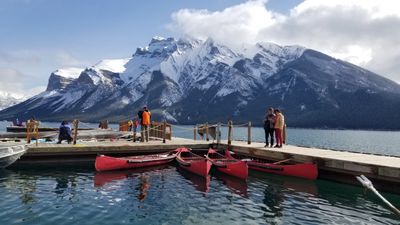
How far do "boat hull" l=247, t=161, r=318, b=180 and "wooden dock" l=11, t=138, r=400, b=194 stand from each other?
60 cm

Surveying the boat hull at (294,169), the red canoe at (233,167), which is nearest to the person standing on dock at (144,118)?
the red canoe at (233,167)

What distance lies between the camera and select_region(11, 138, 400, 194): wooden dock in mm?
19219

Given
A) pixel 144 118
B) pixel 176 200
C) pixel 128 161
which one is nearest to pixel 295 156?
pixel 176 200

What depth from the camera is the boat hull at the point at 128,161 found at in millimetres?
24438

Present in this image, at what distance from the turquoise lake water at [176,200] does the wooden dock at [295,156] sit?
81cm

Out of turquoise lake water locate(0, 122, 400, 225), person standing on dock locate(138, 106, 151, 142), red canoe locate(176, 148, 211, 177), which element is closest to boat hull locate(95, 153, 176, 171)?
turquoise lake water locate(0, 122, 400, 225)

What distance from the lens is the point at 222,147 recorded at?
1224 inches

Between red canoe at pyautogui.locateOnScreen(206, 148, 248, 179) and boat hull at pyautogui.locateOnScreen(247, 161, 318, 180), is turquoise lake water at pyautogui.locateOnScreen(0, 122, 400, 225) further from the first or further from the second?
red canoe at pyautogui.locateOnScreen(206, 148, 248, 179)

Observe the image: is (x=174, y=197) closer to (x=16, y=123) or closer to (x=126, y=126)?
(x=126, y=126)

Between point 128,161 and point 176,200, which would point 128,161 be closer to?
point 128,161

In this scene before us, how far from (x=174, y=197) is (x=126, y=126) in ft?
115

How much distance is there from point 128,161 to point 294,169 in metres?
10.4

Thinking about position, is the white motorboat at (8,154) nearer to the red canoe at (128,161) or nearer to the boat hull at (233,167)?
the red canoe at (128,161)

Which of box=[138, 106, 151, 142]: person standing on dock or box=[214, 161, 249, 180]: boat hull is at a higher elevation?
box=[138, 106, 151, 142]: person standing on dock
